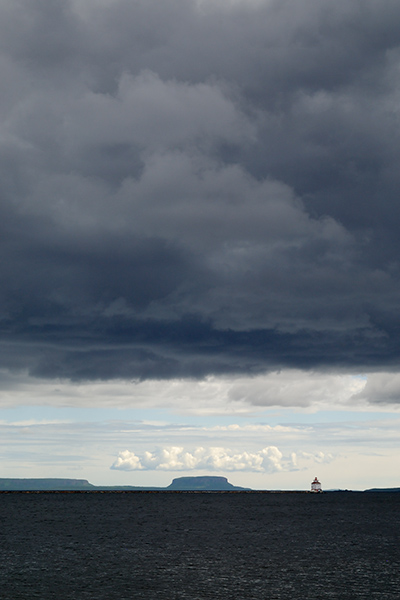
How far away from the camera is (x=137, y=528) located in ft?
535

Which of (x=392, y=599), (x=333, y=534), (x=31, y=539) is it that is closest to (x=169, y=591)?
(x=392, y=599)

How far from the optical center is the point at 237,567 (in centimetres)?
8688

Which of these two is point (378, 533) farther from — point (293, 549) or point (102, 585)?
point (102, 585)

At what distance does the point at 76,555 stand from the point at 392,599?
54222mm

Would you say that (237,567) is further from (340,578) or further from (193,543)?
(193,543)

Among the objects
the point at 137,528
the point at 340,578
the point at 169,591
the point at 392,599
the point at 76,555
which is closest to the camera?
the point at 392,599

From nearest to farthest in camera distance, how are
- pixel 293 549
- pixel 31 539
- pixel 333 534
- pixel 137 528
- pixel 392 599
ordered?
pixel 392 599 < pixel 293 549 < pixel 31 539 < pixel 333 534 < pixel 137 528

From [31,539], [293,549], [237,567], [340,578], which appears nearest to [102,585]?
[237,567]

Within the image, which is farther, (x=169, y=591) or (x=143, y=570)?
(x=143, y=570)

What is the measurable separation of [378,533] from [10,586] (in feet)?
341

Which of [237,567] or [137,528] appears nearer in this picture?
[237,567]

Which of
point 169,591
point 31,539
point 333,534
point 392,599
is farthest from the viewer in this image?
point 333,534

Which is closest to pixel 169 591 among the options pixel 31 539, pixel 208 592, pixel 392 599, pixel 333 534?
pixel 208 592

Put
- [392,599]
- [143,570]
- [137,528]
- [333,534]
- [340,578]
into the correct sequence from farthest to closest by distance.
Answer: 1. [137,528]
2. [333,534]
3. [143,570]
4. [340,578]
5. [392,599]
